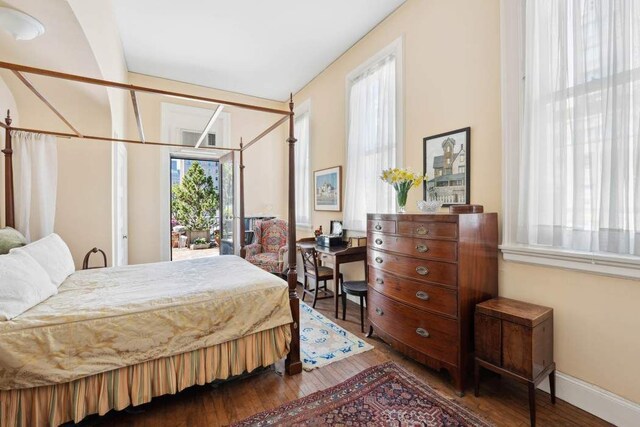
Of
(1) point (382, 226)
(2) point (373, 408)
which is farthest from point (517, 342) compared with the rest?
(1) point (382, 226)

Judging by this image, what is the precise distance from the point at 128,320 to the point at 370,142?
9.69 ft

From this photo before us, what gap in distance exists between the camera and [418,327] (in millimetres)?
2219

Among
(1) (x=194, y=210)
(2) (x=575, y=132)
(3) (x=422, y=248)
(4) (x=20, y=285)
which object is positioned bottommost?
(4) (x=20, y=285)

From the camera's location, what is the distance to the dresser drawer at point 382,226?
245 centimetres

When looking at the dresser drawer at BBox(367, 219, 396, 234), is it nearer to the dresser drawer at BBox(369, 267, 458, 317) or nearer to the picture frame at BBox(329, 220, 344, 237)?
the dresser drawer at BBox(369, 267, 458, 317)

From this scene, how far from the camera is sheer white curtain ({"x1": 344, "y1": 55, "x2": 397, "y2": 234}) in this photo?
10.7ft

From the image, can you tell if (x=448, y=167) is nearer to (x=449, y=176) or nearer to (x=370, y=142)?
(x=449, y=176)

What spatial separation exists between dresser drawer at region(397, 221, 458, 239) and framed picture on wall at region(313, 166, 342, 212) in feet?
5.94

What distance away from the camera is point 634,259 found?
155 cm

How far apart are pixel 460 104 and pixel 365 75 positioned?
148cm

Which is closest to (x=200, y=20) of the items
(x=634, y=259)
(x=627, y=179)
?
(x=627, y=179)

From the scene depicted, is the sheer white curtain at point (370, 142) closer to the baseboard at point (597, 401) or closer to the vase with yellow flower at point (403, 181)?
the vase with yellow flower at point (403, 181)

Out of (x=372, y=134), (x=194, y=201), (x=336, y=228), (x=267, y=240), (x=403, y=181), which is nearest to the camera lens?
(x=403, y=181)

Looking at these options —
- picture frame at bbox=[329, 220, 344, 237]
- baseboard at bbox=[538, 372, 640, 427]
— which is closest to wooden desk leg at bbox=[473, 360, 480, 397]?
baseboard at bbox=[538, 372, 640, 427]
